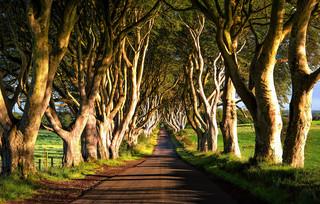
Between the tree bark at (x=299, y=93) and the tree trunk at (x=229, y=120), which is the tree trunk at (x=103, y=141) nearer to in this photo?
the tree trunk at (x=229, y=120)

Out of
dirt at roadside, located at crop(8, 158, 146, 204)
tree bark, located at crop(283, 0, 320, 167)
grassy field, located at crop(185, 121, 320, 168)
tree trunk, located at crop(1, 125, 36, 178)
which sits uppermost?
tree bark, located at crop(283, 0, 320, 167)

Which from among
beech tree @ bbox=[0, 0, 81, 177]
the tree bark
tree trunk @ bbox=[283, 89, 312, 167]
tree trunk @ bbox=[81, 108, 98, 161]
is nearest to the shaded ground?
beech tree @ bbox=[0, 0, 81, 177]

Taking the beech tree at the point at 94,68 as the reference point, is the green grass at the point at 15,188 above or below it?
below

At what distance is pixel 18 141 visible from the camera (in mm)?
8445

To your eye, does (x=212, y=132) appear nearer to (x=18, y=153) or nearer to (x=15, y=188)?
(x=18, y=153)

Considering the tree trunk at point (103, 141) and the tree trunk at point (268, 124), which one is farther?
the tree trunk at point (103, 141)

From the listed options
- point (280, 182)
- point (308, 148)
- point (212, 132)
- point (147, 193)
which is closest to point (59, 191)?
point (147, 193)

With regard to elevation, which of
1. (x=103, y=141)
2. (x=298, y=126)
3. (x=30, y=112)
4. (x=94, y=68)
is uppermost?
(x=94, y=68)

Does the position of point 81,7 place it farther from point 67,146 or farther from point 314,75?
point 314,75

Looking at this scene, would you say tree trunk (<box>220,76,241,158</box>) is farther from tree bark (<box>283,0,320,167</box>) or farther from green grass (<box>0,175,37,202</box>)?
green grass (<box>0,175,37,202</box>)

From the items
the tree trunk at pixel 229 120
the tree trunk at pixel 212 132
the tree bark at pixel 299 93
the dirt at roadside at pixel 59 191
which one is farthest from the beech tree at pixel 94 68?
the tree bark at pixel 299 93

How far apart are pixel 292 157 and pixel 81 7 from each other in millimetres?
10624

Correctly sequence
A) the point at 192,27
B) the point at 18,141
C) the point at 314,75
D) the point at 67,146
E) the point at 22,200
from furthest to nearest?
1. the point at 192,27
2. the point at 67,146
3. the point at 18,141
4. the point at 314,75
5. the point at 22,200

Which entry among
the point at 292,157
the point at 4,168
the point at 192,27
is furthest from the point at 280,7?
the point at 192,27
